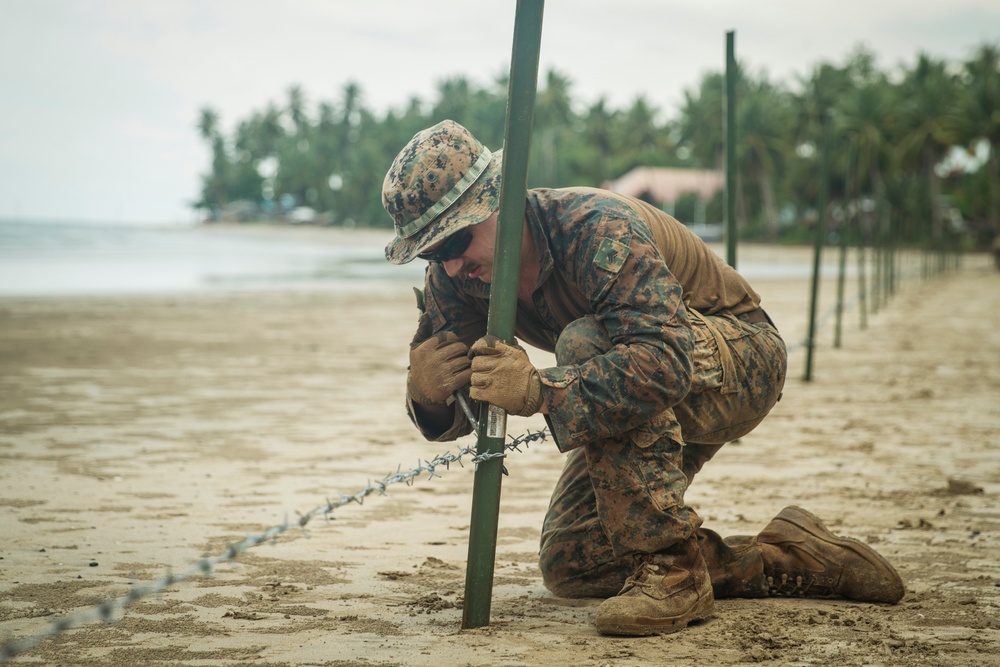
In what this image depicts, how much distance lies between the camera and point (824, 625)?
3064 millimetres

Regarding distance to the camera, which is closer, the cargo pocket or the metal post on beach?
the metal post on beach

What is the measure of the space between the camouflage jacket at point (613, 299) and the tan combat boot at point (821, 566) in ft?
2.64

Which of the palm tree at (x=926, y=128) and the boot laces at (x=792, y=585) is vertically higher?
the palm tree at (x=926, y=128)

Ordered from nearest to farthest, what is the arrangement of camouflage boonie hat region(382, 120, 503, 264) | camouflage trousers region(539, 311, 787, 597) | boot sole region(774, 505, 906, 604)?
→ camouflage trousers region(539, 311, 787, 597)
camouflage boonie hat region(382, 120, 503, 264)
boot sole region(774, 505, 906, 604)

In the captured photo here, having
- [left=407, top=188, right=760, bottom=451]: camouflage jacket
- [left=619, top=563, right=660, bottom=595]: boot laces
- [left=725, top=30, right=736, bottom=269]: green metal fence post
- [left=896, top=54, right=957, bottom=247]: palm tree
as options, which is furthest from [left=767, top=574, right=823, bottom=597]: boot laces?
[left=896, top=54, right=957, bottom=247]: palm tree

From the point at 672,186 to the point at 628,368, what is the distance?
76.0m

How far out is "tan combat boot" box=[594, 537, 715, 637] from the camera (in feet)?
9.68

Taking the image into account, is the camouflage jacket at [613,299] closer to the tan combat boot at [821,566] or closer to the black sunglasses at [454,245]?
the black sunglasses at [454,245]

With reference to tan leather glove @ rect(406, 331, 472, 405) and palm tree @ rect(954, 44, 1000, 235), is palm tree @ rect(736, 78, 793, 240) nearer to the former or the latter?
palm tree @ rect(954, 44, 1000, 235)

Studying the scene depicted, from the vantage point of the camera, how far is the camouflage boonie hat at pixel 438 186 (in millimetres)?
3143

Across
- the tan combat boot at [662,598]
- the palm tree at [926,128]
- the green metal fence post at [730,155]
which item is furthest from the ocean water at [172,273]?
the palm tree at [926,128]

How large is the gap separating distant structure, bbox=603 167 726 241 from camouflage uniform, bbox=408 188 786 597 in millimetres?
66294

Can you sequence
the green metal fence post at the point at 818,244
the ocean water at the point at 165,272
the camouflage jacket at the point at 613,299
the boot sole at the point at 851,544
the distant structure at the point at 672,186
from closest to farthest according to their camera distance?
the camouflage jacket at the point at 613,299, the boot sole at the point at 851,544, the green metal fence post at the point at 818,244, the ocean water at the point at 165,272, the distant structure at the point at 672,186

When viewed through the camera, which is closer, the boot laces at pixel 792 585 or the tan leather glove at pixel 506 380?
the tan leather glove at pixel 506 380
